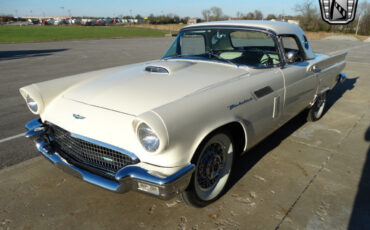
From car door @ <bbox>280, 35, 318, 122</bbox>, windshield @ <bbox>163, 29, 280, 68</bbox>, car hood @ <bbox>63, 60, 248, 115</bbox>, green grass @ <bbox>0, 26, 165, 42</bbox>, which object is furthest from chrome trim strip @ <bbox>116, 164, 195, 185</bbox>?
green grass @ <bbox>0, 26, 165, 42</bbox>

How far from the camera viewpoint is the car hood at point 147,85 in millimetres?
2277

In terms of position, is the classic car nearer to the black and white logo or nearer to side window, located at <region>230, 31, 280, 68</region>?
side window, located at <region>230, 31, 280, 68</region>

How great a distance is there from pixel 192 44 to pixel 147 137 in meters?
2.19

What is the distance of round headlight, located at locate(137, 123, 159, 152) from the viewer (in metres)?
1.96

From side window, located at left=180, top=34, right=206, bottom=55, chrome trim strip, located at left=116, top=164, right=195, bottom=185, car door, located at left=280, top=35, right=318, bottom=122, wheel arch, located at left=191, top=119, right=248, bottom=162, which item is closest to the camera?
chrome trim strip, located at left=116, top=164, right=195, bottom=185

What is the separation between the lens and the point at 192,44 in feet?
12.5

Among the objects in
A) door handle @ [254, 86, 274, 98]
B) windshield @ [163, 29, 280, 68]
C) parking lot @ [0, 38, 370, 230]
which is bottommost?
parking lot @ [0, 38, 370, 230]

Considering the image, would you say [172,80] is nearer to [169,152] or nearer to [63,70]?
[169,152]

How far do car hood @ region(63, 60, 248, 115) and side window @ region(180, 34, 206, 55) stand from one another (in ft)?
1.66

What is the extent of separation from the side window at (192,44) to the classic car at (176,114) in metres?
0.07

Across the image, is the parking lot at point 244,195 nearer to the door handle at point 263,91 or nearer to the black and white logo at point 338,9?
the door handle at point 263,91

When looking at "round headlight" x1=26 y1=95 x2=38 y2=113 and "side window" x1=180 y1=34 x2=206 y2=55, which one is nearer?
"round headlight" x1=26 y1=95 x2=38 y2=113

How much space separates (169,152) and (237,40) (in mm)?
2528

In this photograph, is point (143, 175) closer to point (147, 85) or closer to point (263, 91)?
point (147, 85)
